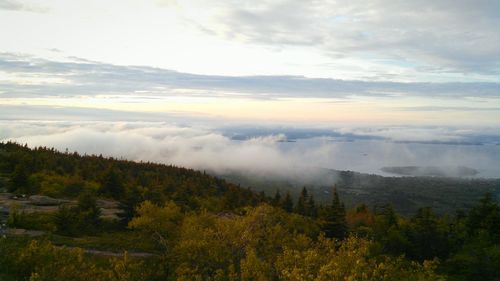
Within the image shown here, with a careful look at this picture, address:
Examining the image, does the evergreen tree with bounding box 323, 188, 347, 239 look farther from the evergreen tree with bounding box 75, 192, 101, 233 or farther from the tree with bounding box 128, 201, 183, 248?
the evergreen tree with bounding box 75, 192, 101, 233

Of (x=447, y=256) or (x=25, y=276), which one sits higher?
(x=25, y=276)

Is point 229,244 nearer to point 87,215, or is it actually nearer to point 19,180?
point 87,215

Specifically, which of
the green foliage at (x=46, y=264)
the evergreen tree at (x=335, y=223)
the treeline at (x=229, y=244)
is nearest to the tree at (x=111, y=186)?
the treeline at (x=229, y=244)

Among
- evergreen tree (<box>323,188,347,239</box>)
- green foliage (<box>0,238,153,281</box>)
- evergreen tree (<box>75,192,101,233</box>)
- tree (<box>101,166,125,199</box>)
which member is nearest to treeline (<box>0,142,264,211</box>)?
tree (<box>101,166,125,199</box>)

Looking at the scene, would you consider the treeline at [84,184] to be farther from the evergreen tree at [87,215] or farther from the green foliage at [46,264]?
the green foliage at [46,264]

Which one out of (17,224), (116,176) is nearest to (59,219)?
(17,224)

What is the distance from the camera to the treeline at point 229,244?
758 inches

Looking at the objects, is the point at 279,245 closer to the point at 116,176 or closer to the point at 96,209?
the point at 96,209

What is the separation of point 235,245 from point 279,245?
10.0ft

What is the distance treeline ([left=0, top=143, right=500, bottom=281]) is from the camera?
19266 millimetres

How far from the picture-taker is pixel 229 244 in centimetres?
2589

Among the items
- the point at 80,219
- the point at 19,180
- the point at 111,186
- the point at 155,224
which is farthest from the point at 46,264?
the point at 111,186

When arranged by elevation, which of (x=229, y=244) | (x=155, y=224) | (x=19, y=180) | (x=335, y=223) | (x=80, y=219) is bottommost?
(x=335, y=223)

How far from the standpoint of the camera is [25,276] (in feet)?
65.5
